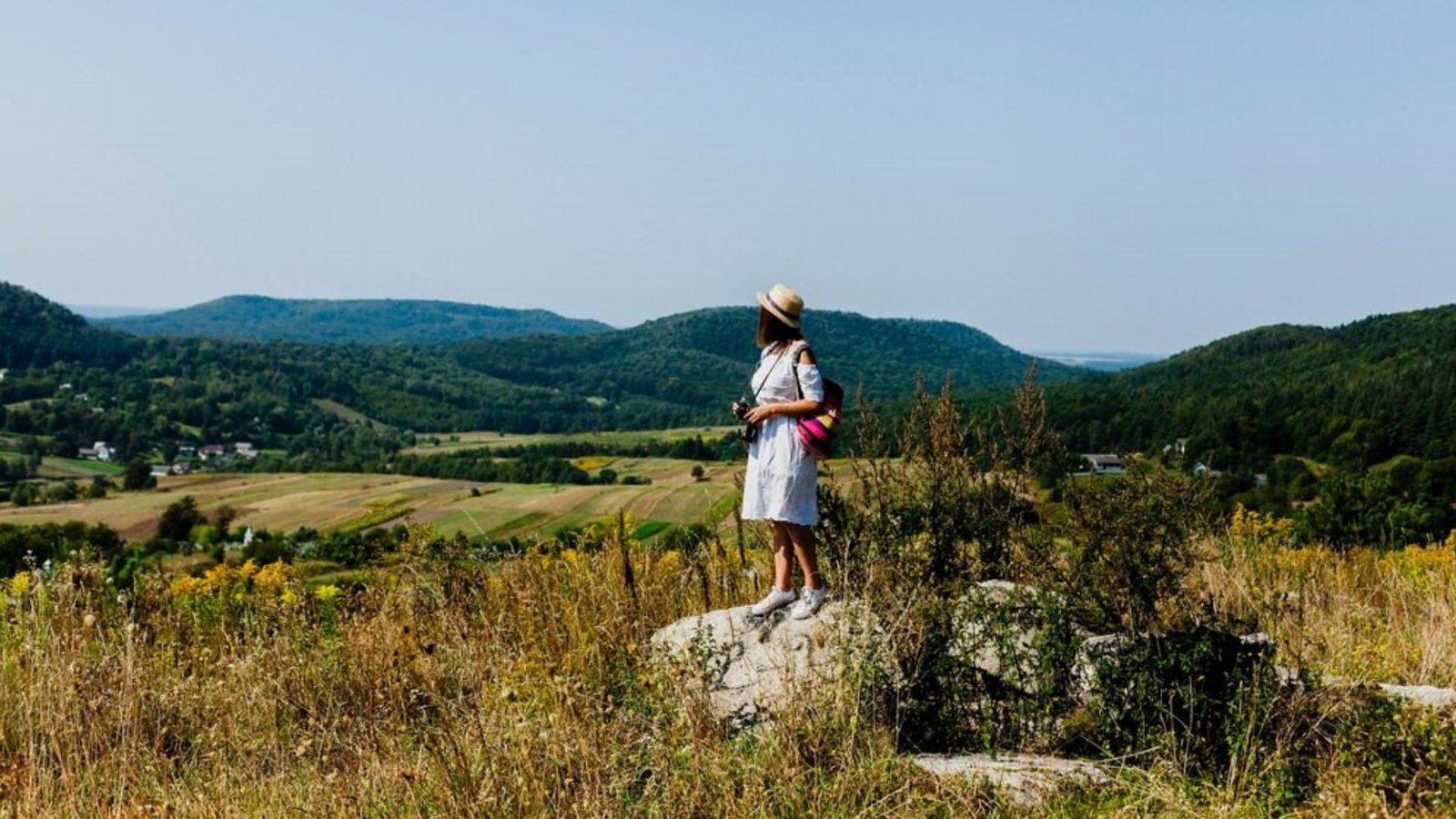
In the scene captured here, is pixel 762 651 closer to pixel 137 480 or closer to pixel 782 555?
pixel 782 555

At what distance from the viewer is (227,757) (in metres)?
4.43

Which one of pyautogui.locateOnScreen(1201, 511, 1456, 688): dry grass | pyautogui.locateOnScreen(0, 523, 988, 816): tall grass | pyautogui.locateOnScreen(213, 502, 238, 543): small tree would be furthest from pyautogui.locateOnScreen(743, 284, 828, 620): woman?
pyautogui.locateOnScreen(213, 502, 238, 543): small tree

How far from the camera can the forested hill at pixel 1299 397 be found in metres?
45.5

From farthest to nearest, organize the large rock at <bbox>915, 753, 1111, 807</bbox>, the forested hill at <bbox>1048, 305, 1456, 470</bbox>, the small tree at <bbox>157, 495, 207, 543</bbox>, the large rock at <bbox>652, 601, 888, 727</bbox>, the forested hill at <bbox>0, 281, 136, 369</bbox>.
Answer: the forested hill at <bbox>0, 281, 136, 369</bbox> < the forested hill at <bbox>1048, 305, 1456, 470</bbox> < the small tree at <bbox>157, 495, 207, 543</bbox> < the large rock at <bbox>652, 601, 888, 727</bbox> < the large rock at <bbox>915, 753, 1111, 807</bbox>

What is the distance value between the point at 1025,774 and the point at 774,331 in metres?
2.65

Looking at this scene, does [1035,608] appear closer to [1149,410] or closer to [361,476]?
[1149,410]

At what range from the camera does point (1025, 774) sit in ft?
12.5

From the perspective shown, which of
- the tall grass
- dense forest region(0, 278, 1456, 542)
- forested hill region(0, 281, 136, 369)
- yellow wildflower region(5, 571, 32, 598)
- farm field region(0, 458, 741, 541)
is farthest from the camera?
forested hill region(0, 281, 136, 369)

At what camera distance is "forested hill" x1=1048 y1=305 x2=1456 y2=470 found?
45.5m

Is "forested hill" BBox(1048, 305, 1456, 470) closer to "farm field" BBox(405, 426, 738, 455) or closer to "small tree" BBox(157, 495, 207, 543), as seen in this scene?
"small tree" BBox(157, 495, 207, 543)

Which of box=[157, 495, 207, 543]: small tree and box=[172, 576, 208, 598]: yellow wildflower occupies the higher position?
box=[172, 576, 208, 598]: yellow wildflower

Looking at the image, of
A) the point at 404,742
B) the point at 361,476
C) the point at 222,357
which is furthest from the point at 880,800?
the point at 222,357

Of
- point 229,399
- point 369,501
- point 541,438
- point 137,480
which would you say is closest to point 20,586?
point 369,501

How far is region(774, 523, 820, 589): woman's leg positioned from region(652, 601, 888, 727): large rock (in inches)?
6.5
